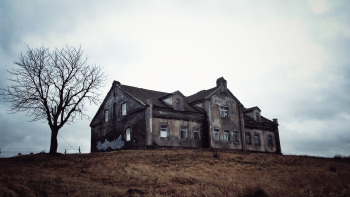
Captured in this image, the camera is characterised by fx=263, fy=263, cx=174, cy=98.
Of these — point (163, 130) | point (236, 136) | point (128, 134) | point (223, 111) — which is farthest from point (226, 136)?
point (128, 134)

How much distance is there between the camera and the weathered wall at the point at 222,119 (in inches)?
1325

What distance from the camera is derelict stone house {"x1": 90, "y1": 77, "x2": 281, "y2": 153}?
29.8 metres

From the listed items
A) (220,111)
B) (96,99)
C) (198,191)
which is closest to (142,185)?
(198,191)

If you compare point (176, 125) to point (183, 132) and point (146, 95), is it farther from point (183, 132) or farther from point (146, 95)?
point (146, 95)

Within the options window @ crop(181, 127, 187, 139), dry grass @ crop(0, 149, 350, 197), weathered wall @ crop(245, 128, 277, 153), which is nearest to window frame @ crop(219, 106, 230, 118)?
weathered wall @ crop(245, 128, 277, 153)

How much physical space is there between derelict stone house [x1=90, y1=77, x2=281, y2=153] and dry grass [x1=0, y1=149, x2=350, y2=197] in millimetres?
6472

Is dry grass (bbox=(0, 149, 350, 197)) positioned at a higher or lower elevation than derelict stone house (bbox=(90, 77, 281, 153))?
lower

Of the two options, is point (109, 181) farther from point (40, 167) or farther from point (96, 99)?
point (96, 99)

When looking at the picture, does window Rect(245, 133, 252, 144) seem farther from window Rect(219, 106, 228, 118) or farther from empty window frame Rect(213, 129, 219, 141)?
empty window frame Rect(213, 129, 219, 141)

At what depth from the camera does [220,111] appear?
35406 millimetres

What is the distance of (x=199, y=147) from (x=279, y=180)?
16.6 metres

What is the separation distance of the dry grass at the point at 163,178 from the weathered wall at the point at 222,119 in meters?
9.62

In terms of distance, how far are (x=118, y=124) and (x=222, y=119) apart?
13.7 meters

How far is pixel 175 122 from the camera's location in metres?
31.1
